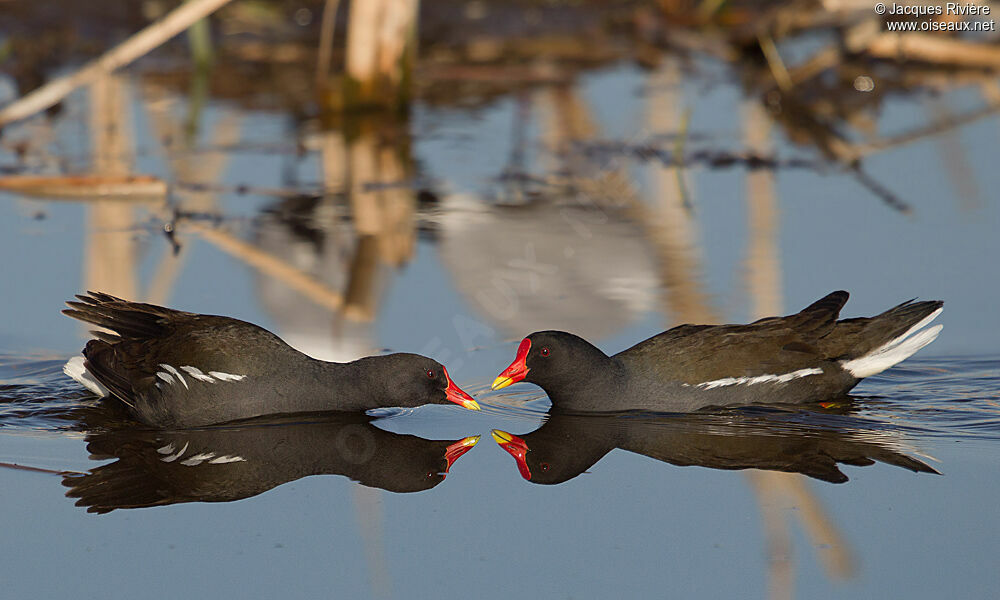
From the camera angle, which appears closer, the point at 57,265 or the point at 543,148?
the point at 57,265

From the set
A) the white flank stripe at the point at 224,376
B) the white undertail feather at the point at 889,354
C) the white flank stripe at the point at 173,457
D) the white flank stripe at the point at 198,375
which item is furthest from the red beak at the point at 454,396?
the white undertail feather at the point at 889,354

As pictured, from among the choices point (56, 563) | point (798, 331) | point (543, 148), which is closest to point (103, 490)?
point (56, 563)

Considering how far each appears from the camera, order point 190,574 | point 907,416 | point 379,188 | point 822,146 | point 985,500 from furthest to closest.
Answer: point 822,146 → point 379,188 → point 907,416 → point 985,500 → point 190,574

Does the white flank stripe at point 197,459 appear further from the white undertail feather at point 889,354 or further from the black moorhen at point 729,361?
the white undertail feather at point 889,354

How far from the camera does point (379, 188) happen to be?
10.4 metres

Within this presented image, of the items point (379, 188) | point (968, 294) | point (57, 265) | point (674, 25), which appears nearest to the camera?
point (968, 294)

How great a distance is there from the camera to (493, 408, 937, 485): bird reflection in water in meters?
5.53

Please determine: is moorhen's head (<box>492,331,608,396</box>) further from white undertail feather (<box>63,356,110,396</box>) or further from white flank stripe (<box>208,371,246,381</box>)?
white undertail feather (<box>63,356,110,396</box>)

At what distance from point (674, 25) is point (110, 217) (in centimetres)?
926

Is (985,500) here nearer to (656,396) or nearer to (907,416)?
(907,416)

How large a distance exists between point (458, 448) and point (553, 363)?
0.63 metres

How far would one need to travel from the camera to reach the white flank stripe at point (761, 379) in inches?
242

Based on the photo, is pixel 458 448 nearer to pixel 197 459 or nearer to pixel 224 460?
pixel 224 460
